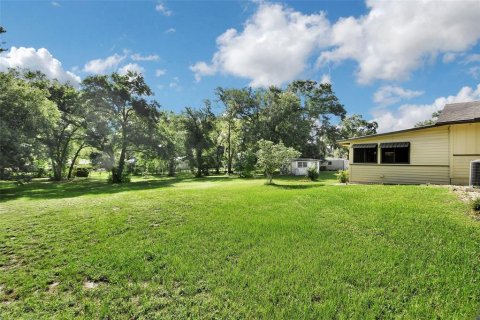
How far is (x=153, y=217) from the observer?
756cm

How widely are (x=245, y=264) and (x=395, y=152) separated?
13143 millimetres

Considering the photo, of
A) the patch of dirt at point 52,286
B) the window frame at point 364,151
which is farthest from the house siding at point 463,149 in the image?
the patch of dirt at point 52,286

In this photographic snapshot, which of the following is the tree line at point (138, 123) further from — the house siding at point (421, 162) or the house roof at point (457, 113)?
the house roof at point (457, 113)

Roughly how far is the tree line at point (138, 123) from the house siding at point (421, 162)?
27.0 ft

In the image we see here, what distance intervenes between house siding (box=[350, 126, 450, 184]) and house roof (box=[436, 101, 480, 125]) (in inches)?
36.7

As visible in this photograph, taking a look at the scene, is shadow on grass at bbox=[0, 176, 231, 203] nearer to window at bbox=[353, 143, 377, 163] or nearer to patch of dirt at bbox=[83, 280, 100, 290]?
patch of dirt at bbox=[83, 280, 100, 290]

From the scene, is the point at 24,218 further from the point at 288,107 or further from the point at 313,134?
the point at 313,134

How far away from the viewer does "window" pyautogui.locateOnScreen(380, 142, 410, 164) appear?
13.9 m

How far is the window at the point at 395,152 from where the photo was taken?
548 inches

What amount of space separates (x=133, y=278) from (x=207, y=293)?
1.44 metres

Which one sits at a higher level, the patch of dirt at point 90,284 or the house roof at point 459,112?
the house roof at point 459,112

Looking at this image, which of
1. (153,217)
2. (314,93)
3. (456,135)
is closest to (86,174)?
(153,217)

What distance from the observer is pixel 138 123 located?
98.8 ft

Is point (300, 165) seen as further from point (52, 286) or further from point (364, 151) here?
point (52, 286)
